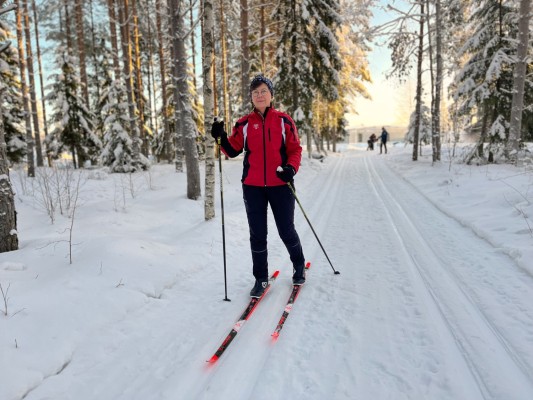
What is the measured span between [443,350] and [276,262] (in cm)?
258

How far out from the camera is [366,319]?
10.1 feet

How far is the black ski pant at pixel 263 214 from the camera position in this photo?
3.66 meters

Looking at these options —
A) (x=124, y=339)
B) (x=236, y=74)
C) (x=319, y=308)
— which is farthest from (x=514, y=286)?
(x=236, y=74)

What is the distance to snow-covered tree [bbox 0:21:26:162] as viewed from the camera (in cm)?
1558

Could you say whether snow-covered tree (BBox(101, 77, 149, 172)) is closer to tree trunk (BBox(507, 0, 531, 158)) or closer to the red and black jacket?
the red and black jacket

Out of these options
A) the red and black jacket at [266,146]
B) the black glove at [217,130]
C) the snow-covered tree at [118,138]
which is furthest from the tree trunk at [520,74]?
the snow-covered tree at [118,138]

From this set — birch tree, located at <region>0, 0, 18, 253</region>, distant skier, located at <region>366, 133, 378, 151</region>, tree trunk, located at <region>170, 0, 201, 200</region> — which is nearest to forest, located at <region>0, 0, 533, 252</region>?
tree trunk, located at <region>170, 0, 201, 200</region>

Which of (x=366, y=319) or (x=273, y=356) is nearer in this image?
(x=273, y=356)

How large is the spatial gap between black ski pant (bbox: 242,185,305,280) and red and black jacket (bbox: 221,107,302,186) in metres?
0.11

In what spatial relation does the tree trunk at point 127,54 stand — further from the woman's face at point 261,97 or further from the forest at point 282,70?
the woman's face at point 261,97

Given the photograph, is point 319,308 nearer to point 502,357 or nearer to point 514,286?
point 502,357

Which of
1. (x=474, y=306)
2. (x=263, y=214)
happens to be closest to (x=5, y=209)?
(x=263, y=214)

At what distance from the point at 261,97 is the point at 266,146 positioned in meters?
0.55

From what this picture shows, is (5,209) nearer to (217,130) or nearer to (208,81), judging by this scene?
(217,130)
